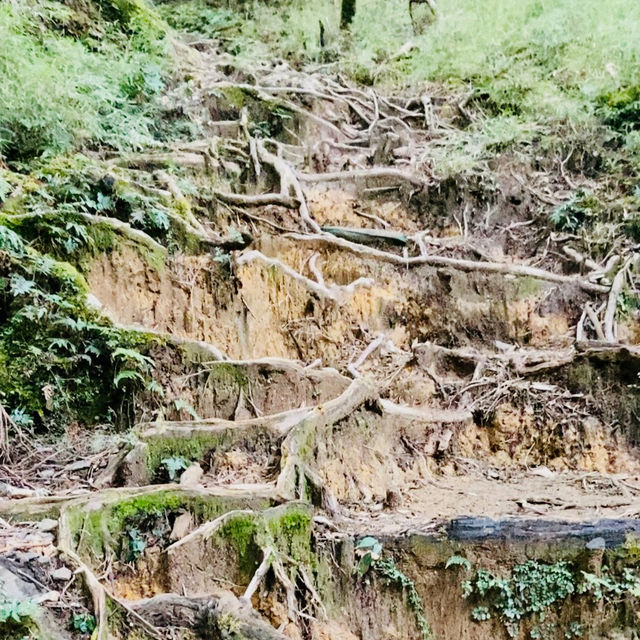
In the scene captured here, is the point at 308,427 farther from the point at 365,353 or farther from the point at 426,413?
the point at 365,353

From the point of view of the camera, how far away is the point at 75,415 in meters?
5.88

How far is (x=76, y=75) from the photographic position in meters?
9.34

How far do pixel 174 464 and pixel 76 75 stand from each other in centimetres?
649

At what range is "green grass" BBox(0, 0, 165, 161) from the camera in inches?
324

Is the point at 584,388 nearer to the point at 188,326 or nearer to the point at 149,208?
the point at 188,326

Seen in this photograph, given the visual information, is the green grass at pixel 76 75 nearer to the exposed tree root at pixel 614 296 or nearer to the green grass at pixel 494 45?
the green grass at pixel 494 45

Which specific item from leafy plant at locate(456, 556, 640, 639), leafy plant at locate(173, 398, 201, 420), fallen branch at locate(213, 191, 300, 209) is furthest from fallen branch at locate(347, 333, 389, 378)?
leafy plant at locate(456, 556, 640, 639)

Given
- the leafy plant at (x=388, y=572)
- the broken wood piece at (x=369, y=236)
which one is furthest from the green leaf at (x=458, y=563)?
the broken wood piece at (x=369, y=236)

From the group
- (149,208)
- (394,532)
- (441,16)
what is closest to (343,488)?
(394,532)

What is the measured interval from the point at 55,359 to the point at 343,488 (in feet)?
8.86

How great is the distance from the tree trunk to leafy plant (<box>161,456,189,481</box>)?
13432 millimetres

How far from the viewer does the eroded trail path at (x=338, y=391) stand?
4.21 metres

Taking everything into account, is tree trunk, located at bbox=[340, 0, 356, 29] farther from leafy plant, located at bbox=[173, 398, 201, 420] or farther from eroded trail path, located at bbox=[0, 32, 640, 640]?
leafy plant, located at bbox=[173, 398, 201, 420]

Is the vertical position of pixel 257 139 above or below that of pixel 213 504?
above
